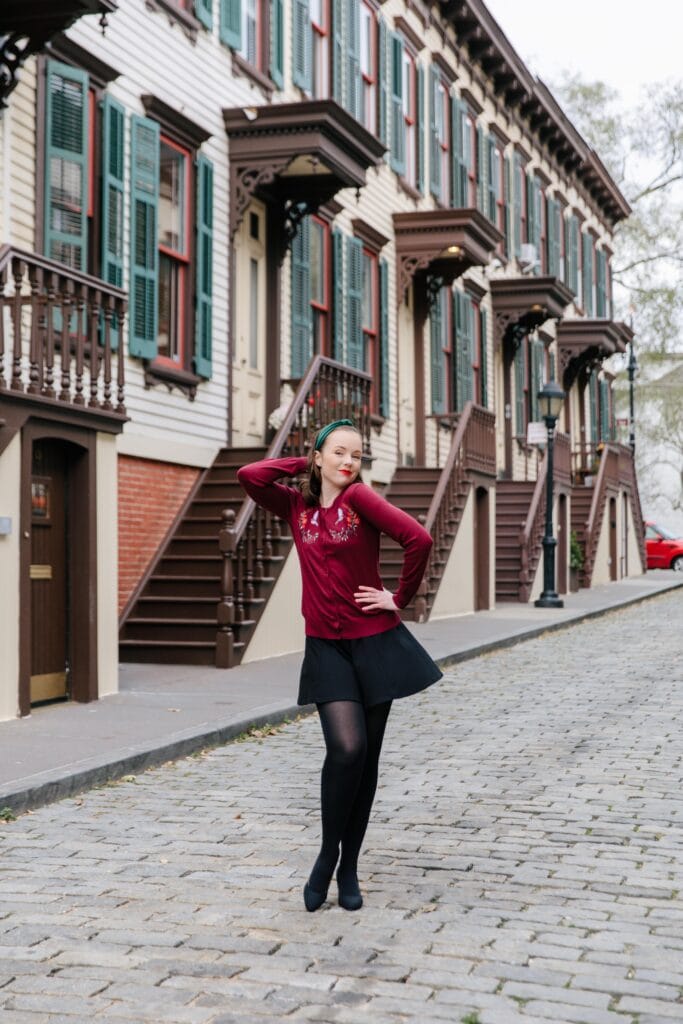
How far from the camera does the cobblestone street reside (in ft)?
14.2

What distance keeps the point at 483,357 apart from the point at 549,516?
4.80 m

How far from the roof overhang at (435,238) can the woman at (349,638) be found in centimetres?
1745

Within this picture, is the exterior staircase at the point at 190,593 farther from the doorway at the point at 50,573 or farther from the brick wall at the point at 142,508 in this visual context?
the doorway at the point at 50,573

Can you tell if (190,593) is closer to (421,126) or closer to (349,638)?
(349,638)

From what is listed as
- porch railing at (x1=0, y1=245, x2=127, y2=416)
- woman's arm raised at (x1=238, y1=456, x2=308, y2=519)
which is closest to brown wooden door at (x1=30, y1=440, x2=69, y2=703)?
porch railing at (x1=0, y1=245, x2=127, y2=416)

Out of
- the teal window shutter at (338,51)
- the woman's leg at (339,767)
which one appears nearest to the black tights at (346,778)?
the woman's leg at (339,767)

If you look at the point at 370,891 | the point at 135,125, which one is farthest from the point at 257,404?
the point at 370,891

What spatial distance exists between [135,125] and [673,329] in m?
40.3

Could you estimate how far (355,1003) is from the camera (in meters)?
4.25

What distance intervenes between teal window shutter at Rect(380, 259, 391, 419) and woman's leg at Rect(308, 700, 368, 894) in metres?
16.8

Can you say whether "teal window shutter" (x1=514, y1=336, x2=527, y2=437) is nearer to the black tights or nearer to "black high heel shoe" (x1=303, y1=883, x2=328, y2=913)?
the black tights

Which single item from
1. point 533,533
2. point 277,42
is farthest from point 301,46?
point 533,533

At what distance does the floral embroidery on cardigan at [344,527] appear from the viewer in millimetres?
5383

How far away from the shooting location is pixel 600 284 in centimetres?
4012
